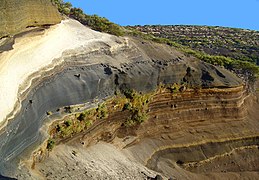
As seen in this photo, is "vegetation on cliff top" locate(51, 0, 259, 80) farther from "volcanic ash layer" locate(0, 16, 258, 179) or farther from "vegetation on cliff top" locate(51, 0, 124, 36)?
"volcanic ash layer" locate(0, 16, 258, 179)

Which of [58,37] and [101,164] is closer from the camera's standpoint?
[101,164]

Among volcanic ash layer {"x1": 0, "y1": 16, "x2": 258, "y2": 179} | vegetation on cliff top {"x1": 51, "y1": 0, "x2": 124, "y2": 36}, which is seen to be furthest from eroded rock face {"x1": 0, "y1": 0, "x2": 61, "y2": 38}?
vegetation on cliff top {"x1": 51, "y1": 0, "x2": 124, "y2": 36}

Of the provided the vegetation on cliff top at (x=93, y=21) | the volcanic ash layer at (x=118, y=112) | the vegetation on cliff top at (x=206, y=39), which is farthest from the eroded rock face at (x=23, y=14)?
the vegetation on cliff top at (x=206, y=39)

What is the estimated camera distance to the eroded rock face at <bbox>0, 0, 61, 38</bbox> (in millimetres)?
22547

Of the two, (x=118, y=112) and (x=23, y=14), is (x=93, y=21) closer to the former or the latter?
(x=118, y=112)

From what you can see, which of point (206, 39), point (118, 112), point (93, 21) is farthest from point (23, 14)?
point (206, 39)

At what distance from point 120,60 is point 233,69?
1632 cm

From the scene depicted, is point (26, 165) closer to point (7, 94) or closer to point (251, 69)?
point (7, 94)

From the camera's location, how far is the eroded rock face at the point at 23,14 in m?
22.5

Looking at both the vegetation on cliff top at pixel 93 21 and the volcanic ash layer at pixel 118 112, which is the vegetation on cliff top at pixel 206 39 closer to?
the vegetation on cliff top at pixel 93 21

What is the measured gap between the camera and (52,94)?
22.7m

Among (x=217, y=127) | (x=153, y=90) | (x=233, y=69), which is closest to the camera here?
(x=153, y=90)

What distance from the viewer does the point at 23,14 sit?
24.2 meters

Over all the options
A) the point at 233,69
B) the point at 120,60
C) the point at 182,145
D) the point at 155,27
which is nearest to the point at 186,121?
the point at 182,145
